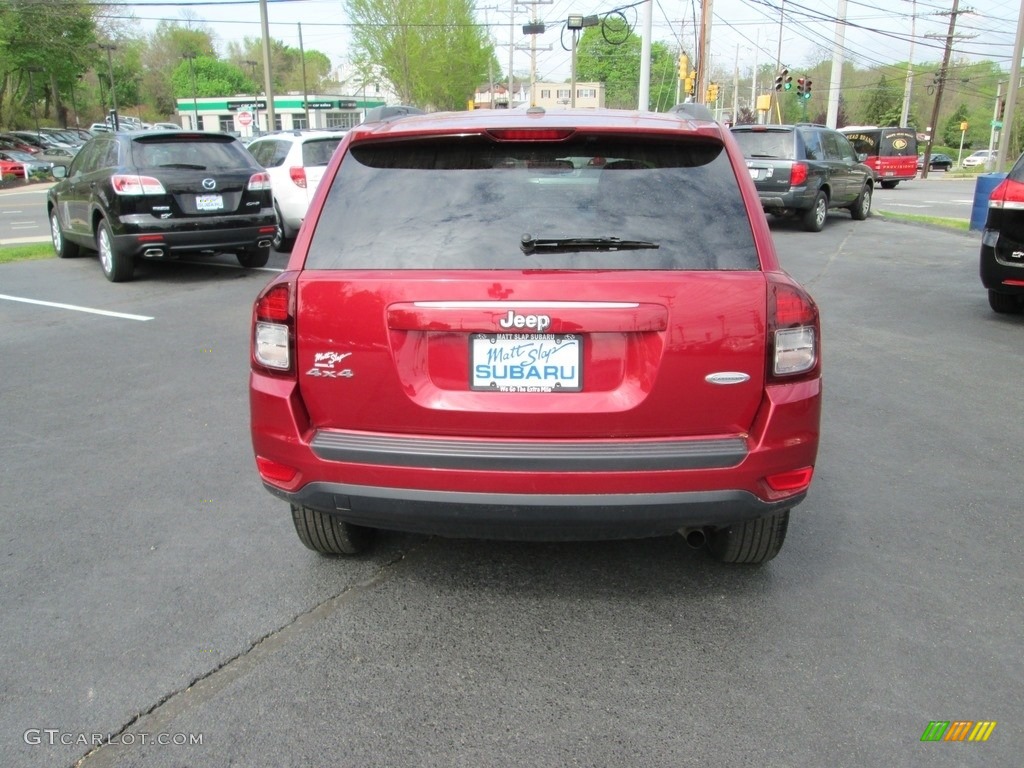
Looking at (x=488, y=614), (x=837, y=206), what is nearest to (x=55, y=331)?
(x=488, y=614)

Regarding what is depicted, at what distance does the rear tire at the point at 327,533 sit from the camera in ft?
11.2

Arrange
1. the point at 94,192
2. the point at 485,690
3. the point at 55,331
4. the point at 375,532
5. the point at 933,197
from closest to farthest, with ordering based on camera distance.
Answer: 1. the point at 485,690
2. the point at 375,532
3. the point at 55,331
4. the point at 94,192
5. the point at 933,197

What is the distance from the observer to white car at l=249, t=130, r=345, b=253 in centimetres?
1246

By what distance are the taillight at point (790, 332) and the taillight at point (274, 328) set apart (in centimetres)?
161

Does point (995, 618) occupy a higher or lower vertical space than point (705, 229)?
lower

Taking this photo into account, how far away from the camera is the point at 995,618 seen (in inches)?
124

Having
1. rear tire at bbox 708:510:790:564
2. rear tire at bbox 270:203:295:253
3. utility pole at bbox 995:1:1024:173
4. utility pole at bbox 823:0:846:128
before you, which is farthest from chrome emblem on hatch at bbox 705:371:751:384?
utility pole at bbox 823:0:846:128

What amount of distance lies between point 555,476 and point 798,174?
13914 mm

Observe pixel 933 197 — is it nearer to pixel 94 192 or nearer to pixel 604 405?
pixel 94 192

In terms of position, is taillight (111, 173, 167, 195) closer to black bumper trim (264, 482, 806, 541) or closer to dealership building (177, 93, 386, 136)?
black bumper trim (264, 482, 806, 541)

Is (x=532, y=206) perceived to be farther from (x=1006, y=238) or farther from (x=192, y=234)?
(x=192, y=234)

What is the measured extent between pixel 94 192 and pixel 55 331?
10.1 feet

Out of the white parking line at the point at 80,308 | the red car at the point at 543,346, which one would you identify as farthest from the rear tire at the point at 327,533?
the white parking line at the point at 80,308

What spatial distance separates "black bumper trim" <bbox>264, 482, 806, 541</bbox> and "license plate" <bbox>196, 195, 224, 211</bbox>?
8.01 meters
